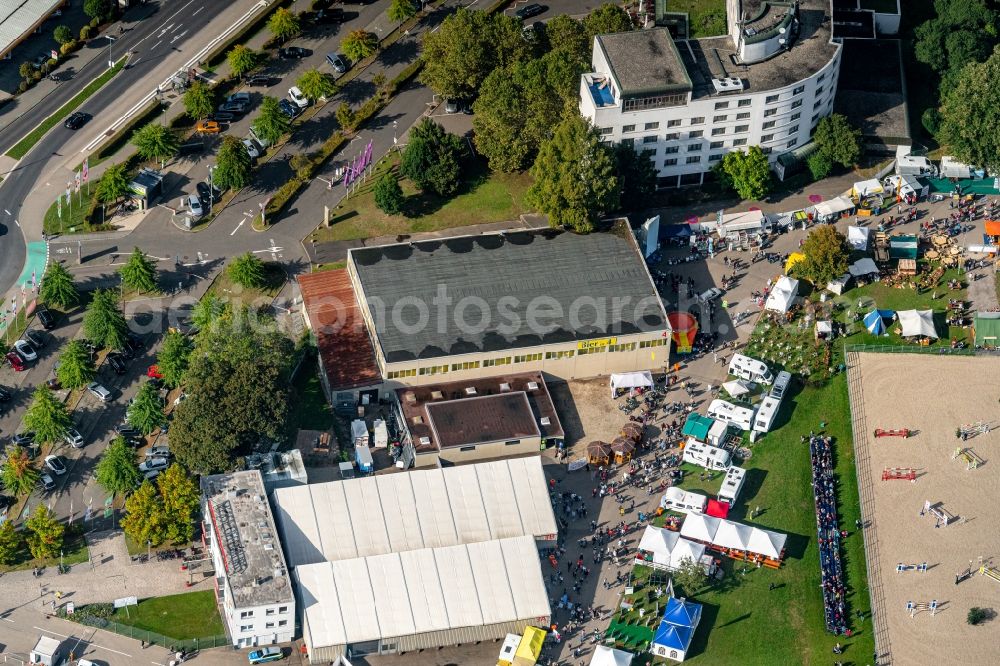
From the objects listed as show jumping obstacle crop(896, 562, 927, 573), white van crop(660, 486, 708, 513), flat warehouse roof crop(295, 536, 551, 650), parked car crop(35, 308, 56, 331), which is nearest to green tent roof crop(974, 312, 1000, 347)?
show jumping obstacle crop(896, 562, 927, 573)

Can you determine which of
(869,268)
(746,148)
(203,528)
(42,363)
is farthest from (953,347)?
(42,363)

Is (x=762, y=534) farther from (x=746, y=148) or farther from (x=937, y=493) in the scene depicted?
(x=746, y=148)

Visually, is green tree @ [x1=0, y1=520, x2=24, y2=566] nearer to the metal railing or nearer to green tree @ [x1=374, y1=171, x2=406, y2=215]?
the metal railing

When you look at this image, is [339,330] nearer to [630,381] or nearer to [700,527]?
[630,381]

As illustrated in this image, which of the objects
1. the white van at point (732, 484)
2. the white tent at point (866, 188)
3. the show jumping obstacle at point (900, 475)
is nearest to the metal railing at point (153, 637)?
the white van at point (732, 484)

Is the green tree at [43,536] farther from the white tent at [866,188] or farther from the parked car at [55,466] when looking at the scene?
the white tent at [866,188]

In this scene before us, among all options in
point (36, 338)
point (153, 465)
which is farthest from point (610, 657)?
point (36, 338)
